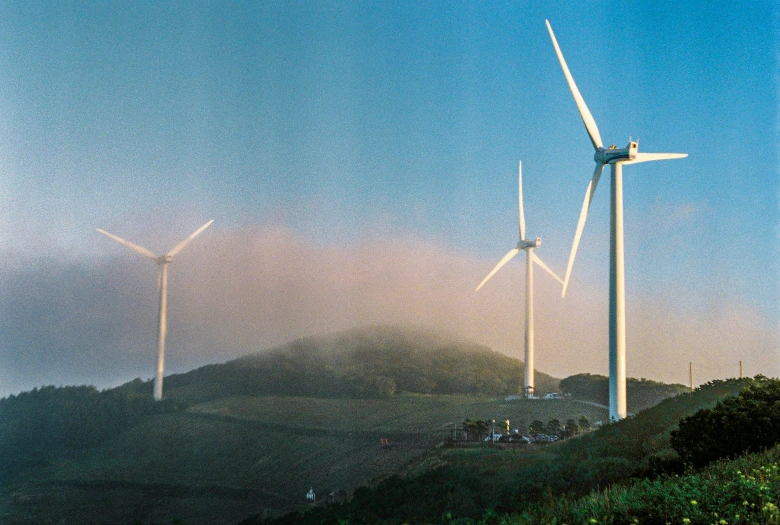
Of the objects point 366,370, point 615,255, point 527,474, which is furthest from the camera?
point 366,370

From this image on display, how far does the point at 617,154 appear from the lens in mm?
45656

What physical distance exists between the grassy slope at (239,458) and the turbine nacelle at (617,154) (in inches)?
919

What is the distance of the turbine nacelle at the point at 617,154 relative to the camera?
45.5 metres

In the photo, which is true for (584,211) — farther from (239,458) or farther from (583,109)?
(239,458)

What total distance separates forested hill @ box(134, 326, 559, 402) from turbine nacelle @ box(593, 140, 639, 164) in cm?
5340

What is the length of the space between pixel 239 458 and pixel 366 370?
35590 mm

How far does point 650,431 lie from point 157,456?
53.2 metres

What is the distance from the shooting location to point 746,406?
2394 centimetres

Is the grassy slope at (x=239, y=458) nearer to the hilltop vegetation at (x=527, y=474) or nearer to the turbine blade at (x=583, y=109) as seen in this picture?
the hilltop vegetation at (x=527, y=474)

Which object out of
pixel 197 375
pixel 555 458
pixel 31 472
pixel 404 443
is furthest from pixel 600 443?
pixel 197 375

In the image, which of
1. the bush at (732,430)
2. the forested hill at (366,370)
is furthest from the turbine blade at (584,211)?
the forested hill at (366,370)

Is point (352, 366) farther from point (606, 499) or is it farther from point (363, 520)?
point (606, 499)

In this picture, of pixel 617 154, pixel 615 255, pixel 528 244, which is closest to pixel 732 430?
pixel 615 255

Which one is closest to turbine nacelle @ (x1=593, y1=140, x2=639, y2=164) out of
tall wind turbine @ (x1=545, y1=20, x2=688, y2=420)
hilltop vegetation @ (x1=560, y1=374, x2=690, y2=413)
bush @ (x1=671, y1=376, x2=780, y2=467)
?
tall wind turbine @ (x1=545, y1=20, x2=688, y2=420)
